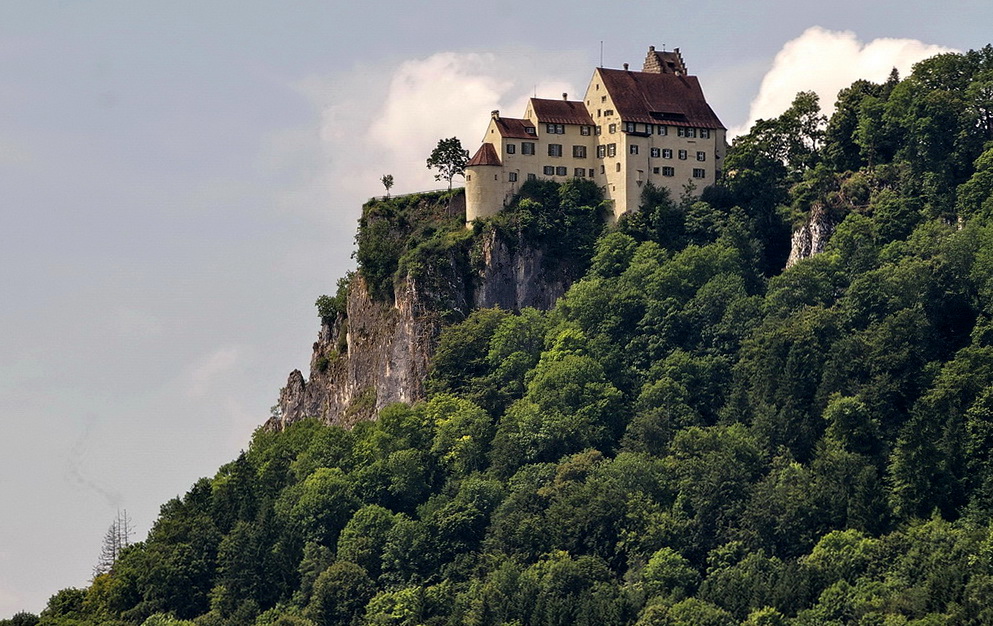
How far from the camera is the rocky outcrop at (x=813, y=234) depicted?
17325 cm

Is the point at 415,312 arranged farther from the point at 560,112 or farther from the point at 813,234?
the point at 813,234

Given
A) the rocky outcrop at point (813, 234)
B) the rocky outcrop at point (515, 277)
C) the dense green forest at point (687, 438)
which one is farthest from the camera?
the rocky outcrop at point (515, 277)

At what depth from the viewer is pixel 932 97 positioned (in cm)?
17162

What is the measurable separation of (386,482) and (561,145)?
82.2ft

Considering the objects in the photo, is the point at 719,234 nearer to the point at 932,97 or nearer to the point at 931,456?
the point at 932,97

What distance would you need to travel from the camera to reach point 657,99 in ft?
592

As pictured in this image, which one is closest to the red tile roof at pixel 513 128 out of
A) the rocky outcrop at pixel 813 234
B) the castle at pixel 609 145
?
the castle at pixel 609 145

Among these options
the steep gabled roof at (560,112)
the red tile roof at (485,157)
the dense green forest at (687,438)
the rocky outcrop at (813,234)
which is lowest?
the dense green forest at (687,438)

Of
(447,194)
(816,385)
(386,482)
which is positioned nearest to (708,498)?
(816,385)

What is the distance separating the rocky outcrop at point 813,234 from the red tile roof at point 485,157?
750 inches

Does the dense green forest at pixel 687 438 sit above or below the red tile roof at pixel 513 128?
below

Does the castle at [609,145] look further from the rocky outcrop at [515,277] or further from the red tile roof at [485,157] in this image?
the rocky outcrop at [515,277]

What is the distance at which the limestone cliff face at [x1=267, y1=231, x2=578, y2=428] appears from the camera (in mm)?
175625

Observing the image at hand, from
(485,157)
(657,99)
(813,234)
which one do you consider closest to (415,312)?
(485,157)
